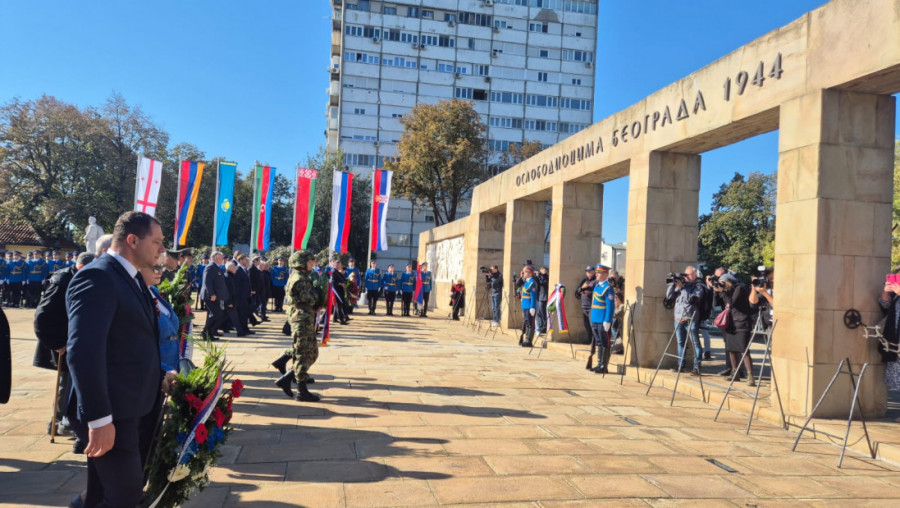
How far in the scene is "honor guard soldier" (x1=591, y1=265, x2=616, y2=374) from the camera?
31.6 ft

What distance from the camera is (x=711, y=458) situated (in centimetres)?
527

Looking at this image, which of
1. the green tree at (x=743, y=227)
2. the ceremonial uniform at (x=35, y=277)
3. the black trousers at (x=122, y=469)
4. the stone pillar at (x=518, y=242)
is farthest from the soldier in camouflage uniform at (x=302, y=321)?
the green tree at (x=743, y=227)

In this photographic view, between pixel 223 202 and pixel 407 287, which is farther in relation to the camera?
pixel 407 287

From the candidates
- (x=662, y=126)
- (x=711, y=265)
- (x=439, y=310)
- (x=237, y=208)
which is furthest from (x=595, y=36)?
(x=662, y=126)

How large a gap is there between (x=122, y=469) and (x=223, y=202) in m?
19.6

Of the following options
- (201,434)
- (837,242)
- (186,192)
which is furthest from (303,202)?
(201,434)

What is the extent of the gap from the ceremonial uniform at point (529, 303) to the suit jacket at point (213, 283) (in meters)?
6.29

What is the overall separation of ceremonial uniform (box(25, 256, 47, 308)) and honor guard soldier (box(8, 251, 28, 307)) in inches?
10.7

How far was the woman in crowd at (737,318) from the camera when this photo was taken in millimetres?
8883

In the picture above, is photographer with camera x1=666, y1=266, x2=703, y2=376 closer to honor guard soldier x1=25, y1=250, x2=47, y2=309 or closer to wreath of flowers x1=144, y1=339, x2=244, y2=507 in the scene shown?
wreath of flowers x1=144, y1=339, x2=244, y2=507

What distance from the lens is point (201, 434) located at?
3004 millimetres

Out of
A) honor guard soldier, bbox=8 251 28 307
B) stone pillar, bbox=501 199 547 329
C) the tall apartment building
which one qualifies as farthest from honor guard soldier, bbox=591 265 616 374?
the tall apartment building

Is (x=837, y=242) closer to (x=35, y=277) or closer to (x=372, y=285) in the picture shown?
(x=372, y=285)

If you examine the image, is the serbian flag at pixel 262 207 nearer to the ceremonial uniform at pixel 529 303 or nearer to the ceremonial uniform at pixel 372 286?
the ceremonial uniform at pixel 372 286
